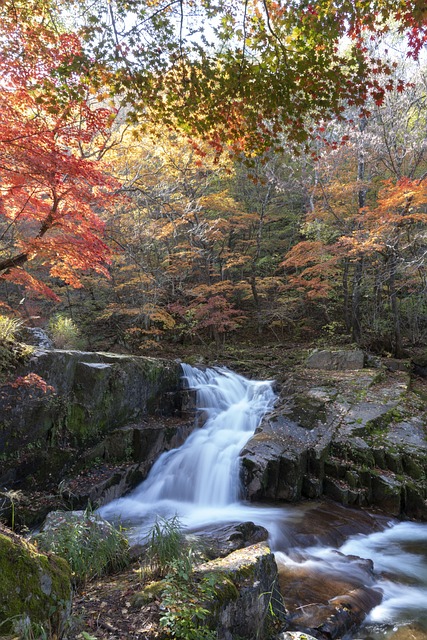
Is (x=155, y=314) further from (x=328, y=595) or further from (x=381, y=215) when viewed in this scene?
(x=328, y=595)

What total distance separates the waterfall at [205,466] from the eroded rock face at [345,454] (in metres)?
0.67

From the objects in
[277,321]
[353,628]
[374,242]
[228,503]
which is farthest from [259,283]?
[353,628]

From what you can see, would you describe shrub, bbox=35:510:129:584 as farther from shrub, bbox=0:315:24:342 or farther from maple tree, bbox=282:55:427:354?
maple tree, bbox=282:55:427:354

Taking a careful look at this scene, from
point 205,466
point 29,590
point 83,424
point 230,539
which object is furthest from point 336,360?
point 29,590

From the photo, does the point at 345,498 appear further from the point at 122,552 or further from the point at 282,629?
the point at 122,552

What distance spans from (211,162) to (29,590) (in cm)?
1240

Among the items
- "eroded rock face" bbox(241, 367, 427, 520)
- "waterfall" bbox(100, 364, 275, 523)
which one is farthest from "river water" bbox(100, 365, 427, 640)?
"eroded rock face" bbox(241, 367, 427, 520)

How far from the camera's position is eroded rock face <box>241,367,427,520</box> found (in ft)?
21.6

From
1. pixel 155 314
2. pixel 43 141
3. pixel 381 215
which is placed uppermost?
pixel 381 215

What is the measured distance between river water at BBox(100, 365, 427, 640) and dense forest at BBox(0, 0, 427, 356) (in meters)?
4.52

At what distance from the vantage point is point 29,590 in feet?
6.52

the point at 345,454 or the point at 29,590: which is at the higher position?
the point at 345,454

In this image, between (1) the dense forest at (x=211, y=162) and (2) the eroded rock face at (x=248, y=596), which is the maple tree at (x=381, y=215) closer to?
(1) the dense forest at (x=211, y=162)

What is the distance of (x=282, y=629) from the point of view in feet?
10.9
